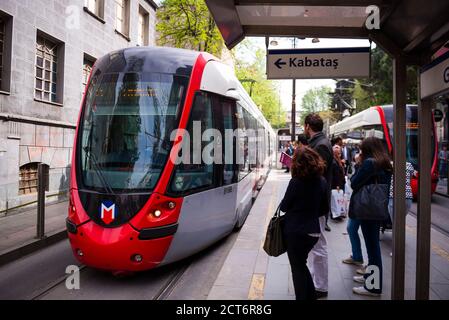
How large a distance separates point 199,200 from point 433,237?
16.3 feet

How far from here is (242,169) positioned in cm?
749

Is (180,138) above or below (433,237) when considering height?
above

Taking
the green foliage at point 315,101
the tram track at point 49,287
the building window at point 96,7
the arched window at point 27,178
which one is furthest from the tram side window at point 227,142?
the green foliage at point 315,101

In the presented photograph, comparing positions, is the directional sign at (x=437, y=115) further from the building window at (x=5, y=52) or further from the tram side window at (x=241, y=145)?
the building window at (x=5, y=52)

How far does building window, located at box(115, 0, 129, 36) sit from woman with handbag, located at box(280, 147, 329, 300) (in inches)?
554

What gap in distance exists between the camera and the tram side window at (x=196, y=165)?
16.6 ft

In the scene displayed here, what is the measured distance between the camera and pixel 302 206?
140 inches

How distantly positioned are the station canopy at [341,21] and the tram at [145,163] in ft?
Answer: 4.52

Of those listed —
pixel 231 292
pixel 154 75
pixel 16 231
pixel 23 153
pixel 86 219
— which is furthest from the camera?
pixel 23 153

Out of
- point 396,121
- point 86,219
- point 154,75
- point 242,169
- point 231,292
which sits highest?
point 154,75

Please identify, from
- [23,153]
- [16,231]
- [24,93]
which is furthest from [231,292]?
[24,93]

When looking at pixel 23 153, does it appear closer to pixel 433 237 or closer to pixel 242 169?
pixel 242 169

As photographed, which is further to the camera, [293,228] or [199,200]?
[199,200]

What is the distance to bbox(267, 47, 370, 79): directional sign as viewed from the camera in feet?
16.2
